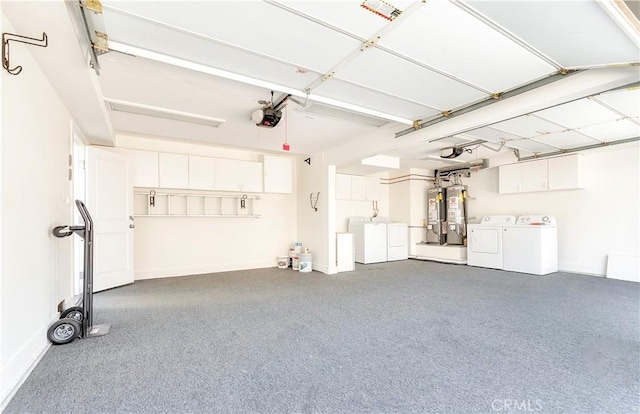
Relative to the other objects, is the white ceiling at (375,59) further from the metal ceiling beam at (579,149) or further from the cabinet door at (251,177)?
the cabinet door at (251,177)

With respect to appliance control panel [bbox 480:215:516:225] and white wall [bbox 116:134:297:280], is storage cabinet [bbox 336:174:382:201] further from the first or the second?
appliance control panel [bbox 480:215:516:225]

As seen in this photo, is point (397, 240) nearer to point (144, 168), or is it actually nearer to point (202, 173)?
point (202, 173)

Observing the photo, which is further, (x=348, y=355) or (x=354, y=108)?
(x=354, y=108)

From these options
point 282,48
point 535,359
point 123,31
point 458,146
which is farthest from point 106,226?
point 458,146

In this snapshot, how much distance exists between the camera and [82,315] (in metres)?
2.59

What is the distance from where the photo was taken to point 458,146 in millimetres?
5219

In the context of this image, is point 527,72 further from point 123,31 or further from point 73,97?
point 73,97

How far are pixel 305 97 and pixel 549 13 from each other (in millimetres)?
1948

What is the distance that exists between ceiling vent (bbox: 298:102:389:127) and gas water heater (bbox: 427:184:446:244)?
3.86 meters

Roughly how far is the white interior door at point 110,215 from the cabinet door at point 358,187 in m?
4.62

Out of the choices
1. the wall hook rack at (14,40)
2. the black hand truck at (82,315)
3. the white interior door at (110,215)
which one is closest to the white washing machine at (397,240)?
the white interior door at (110,215)

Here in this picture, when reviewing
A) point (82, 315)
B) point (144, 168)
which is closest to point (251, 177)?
point (144, 168)

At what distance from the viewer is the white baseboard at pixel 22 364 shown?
5.55 feet

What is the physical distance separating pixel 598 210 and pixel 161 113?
7480mm
